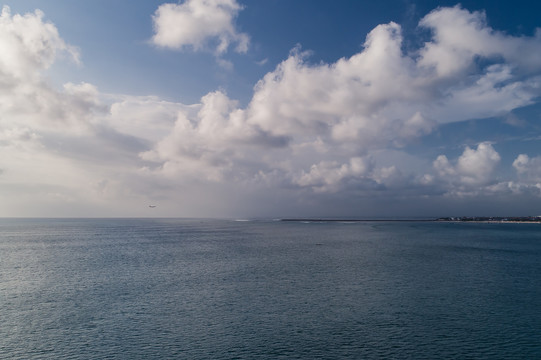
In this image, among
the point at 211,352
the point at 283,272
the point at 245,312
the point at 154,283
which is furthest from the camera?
the point at 283,272

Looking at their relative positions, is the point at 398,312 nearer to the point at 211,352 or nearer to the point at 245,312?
the point at 245,312

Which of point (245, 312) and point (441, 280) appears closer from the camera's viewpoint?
point (245, 312)

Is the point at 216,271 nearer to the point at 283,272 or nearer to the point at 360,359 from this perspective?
the point at 283,272

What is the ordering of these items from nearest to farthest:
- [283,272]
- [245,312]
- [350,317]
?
[350,317]
[245,312]
[283,272]

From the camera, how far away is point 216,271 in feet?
224

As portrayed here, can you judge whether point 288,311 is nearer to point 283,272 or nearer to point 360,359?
point 360,359

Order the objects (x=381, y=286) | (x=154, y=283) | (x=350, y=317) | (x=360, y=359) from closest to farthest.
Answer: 1. (x=360, y=359)
2. (x=350, y=317)
3. (x=381, y=286)
4. (x=154, y=283)

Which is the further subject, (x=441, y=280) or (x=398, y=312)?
(x=441, y=280)

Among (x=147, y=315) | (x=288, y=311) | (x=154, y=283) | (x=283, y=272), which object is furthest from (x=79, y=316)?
(x=283, y=272)

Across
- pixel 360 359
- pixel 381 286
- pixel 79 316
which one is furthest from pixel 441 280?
pixel 79 316

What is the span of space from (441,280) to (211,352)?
148 feet

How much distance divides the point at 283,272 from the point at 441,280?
94.0 ft

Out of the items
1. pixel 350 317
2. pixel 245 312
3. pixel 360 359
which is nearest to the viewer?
pixel 360 359

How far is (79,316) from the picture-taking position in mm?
40125
